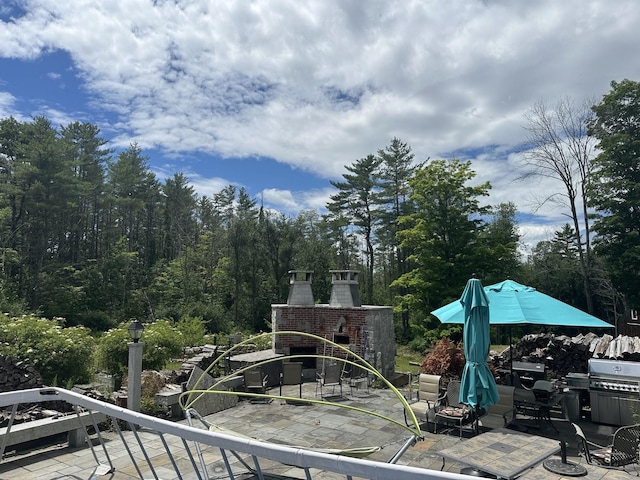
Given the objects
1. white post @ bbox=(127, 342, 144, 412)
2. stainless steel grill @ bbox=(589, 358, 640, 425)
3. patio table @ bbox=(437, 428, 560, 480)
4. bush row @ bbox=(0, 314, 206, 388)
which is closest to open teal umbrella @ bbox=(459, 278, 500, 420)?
patio table @ bbox=(437, 428, 560, 480)

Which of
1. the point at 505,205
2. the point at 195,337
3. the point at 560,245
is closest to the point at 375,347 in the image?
the point at 195,337

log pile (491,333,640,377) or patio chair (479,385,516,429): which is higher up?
log pile (491,333,640,377)

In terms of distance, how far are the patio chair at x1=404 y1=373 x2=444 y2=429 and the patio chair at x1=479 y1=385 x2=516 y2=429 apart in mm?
718

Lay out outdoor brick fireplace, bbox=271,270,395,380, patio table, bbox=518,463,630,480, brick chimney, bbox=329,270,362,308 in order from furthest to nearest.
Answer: brick chimney, bbox=329,270,362,308 < outdoor brick fireplace, bbox=271,270,395,380 < patio table, bbox=518,463,630,480

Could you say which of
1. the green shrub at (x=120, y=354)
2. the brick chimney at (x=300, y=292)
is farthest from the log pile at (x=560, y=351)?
the green shrub at (x=120, y=354)

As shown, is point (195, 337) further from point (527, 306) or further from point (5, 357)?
point (527, 306)

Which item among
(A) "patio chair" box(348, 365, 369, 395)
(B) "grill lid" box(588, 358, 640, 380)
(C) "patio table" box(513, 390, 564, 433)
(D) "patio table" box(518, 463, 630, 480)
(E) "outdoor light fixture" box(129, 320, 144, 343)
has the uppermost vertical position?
(E) "outdoor light fixture" box(129, 320, 144, 343)

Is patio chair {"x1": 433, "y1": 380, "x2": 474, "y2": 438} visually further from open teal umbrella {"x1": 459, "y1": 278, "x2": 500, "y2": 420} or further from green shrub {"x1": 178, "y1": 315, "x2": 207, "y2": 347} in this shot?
green shrub {"x1": 178, "y1": 315, "x2": 207, "y2": 347}

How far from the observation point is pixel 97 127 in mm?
32781

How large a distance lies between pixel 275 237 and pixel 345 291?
1550cm

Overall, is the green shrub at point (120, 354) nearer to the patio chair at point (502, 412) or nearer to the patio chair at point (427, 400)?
the patio chair at point (427, 400)

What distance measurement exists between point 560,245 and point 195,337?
30852mm

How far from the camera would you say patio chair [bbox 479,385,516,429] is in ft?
19.7

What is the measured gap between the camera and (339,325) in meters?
11.7
